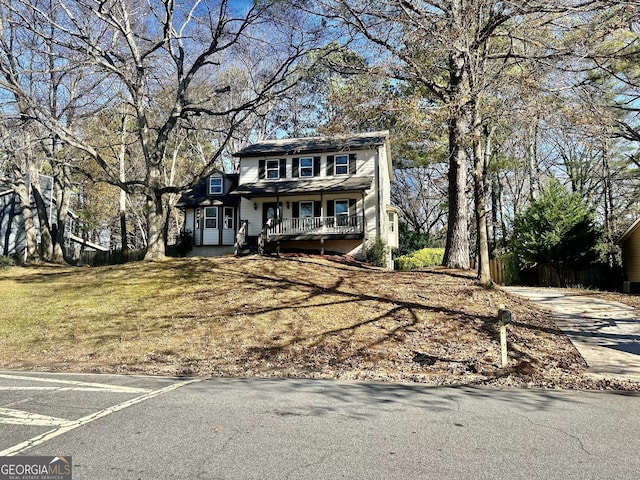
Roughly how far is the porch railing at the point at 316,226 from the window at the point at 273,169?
334cm

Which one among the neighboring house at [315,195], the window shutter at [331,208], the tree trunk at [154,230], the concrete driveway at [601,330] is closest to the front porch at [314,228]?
the neighboring house at [315,195]

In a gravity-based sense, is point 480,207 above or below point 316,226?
below

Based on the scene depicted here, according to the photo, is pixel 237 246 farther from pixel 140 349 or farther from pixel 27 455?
pixel 27 455

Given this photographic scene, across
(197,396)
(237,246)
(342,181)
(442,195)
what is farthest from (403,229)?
(197,396)

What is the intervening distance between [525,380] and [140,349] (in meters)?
7.64

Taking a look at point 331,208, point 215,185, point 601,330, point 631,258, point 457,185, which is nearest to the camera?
point 601,330

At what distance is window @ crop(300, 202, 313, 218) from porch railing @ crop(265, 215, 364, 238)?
1.48 metres

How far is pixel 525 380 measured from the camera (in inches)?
269

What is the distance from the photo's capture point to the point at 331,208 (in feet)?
82.6

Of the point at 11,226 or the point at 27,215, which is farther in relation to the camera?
the point at 11,226

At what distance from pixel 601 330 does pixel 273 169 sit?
19.9 m

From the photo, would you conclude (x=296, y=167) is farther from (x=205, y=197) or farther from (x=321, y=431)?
(x=321, y=431)

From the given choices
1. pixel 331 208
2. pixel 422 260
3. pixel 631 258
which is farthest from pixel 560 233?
pixel 331 208

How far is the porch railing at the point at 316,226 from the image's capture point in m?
23.6
